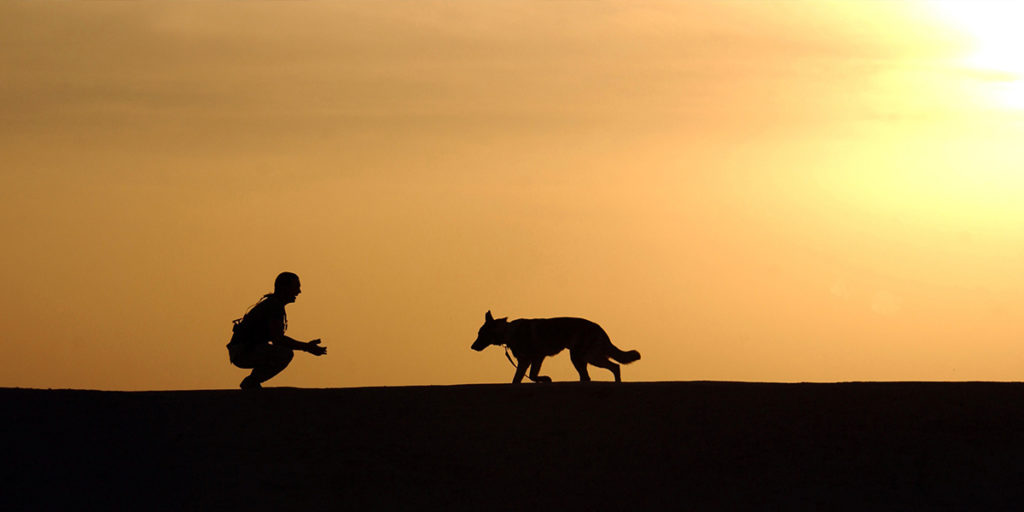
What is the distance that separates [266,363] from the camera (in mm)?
14688

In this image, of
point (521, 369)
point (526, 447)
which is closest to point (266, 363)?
point (526, 447)

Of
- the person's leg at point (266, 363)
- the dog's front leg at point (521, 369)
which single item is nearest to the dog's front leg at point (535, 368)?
→ the dog's front leg at point (521, 369)

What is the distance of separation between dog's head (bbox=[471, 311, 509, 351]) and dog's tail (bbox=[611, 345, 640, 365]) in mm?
1977

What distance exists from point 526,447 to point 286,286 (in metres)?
3.63

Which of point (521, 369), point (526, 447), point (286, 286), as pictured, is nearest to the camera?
point (526, 447)

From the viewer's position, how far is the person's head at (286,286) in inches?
565

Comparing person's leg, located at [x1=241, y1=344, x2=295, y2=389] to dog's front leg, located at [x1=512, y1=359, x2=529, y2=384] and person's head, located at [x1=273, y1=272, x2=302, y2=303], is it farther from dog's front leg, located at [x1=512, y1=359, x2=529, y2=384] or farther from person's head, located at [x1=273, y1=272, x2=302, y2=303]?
dog's front leg, located at [x1=512, y1=359, x2=529, y2=384]

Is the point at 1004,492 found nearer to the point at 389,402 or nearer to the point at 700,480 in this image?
the point at 700,480

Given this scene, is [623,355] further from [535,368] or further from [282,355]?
[282,355]

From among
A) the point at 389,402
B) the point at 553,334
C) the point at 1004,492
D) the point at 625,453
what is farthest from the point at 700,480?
the point at 553,334

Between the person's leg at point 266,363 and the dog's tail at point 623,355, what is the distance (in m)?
6.49

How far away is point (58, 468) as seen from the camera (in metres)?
11.8

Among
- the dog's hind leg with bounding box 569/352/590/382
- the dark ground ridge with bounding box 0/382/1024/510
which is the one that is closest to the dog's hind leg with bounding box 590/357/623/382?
the dog's hind leg with bounding box 569/352/590/382

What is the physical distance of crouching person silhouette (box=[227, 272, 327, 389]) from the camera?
568 inches
